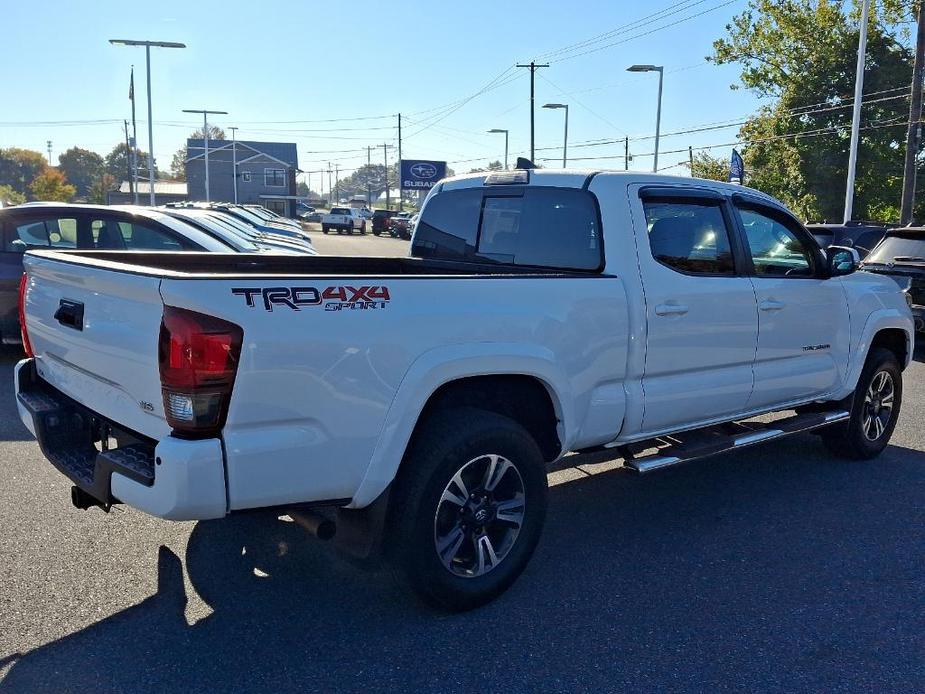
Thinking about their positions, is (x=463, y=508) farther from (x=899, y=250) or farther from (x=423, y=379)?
(x=899, y=250)

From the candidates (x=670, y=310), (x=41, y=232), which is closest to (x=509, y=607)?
(x=670, y=310)

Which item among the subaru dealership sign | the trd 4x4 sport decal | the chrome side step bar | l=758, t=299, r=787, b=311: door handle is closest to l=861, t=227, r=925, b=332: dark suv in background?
the chrome side step bar

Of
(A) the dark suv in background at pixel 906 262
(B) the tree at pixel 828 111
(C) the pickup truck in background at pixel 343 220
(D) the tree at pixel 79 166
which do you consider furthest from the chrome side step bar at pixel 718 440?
(D) the tree at pixel 79 166

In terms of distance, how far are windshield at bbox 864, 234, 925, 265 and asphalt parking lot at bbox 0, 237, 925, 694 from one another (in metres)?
6.76

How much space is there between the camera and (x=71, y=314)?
334 cm

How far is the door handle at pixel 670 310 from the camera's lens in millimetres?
4067

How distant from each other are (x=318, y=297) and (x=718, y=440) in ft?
9.08

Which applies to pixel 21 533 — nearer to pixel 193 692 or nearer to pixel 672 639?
pixel 193 692

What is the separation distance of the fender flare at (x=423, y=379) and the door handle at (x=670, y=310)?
875 mm

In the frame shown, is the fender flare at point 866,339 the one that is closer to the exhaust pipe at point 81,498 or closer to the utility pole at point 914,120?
the exhaust pipe at point 81,498

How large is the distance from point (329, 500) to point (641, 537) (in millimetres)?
2109

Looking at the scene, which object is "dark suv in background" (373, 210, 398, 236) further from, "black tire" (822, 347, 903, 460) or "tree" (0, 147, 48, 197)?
"tree" (0, 147, 48, 197)

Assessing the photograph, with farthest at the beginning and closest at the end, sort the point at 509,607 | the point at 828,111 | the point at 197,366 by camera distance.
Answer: the point at 828,111 → the point at 509,607 → the point at 197,366

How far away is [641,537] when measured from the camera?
174 inches
